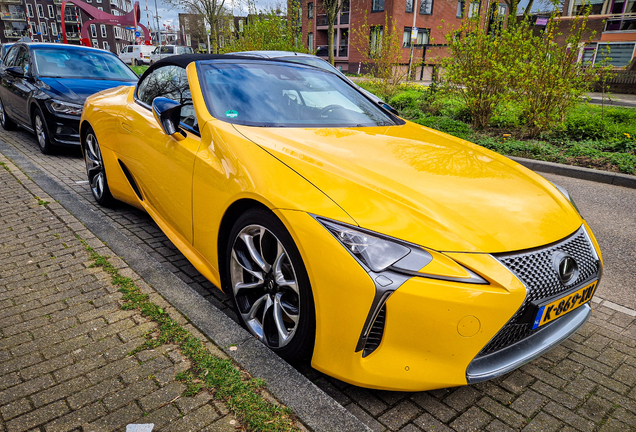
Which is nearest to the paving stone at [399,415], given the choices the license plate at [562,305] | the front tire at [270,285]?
the front tire at [270,285]

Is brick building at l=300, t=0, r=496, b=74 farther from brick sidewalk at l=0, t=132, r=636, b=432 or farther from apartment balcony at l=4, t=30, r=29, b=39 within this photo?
apartment balcony at l=4, t=30, r=29, b=39

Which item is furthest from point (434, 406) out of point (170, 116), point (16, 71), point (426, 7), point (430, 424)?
point (426, 7)

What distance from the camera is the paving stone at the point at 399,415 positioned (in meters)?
2.03

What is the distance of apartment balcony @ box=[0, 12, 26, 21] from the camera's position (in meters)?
80.1

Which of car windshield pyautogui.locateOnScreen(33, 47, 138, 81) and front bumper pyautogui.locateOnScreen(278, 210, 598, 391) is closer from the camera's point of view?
front bumper pyautogui.locateOnScreen(278, 210, 598, 391)

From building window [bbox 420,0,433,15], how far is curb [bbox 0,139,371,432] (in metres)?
40.3

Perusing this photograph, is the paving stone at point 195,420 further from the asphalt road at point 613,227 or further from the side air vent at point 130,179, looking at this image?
the asphalt road at point 613,227

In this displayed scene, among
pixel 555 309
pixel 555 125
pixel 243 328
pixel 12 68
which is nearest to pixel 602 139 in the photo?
pixel 555 125

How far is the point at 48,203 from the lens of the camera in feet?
14.5

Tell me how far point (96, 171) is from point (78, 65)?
4.37 meters

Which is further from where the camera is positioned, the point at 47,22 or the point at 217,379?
the point at 47,22

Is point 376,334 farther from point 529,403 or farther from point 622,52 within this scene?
point 622,52

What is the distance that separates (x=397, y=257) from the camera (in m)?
1.82

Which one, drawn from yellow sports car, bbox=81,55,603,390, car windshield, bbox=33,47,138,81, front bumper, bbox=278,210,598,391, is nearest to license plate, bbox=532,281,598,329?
yellow sports car, bbox=81,55,603,390
